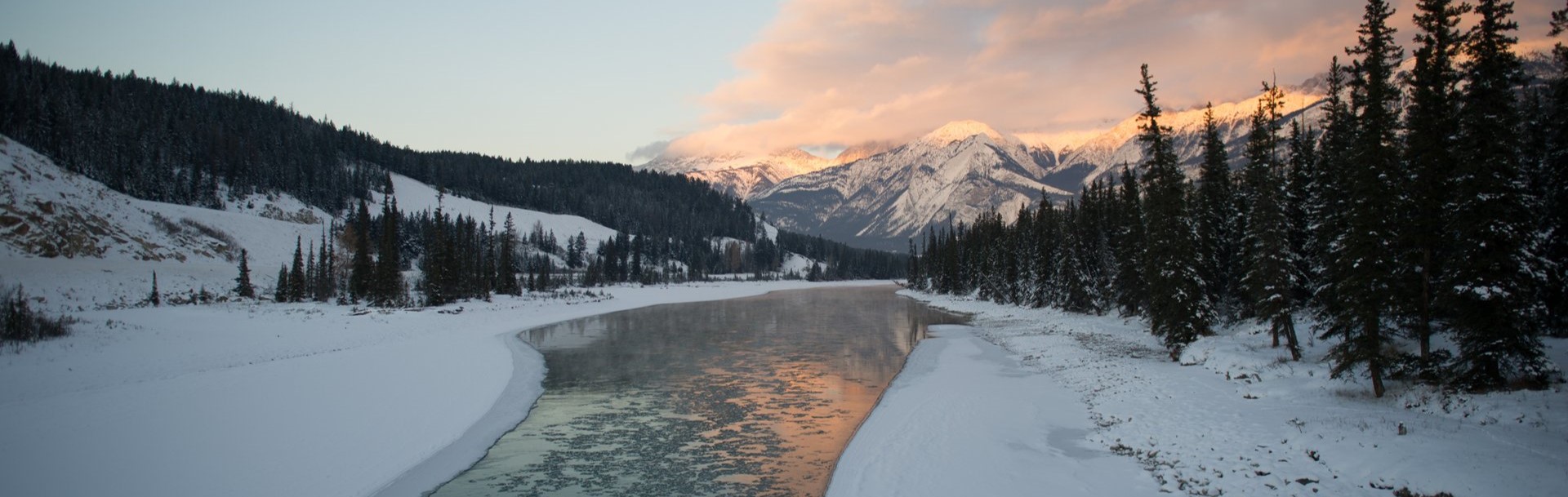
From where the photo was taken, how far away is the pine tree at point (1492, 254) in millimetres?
14008

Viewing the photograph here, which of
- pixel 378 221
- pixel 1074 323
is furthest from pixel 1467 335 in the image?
pixel 378 221

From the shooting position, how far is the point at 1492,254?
1428 cm

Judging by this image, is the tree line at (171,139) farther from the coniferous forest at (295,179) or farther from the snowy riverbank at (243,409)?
Answer: the snowy riverbank at (243,409)

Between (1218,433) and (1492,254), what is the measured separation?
707 centimetres

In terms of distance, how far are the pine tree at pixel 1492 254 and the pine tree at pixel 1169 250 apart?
12128 millimetres

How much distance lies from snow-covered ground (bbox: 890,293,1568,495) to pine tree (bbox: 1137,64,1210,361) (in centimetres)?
296

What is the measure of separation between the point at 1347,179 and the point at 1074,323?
26.3 m

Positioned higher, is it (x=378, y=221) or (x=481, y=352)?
(x=378, y=221)

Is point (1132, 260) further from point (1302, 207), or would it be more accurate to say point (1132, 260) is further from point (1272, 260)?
point (1272, 260)

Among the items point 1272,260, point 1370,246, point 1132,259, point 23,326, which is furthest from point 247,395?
point 1132,259

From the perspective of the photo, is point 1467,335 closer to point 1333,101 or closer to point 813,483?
point 813,483

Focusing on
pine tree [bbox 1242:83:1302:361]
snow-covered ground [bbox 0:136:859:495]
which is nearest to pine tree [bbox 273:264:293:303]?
snow-covered ground [bbox 0:136:859:495]

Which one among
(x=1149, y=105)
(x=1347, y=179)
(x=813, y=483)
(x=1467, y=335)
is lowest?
(x=813, y=483)

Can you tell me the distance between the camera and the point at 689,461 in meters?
14.5
